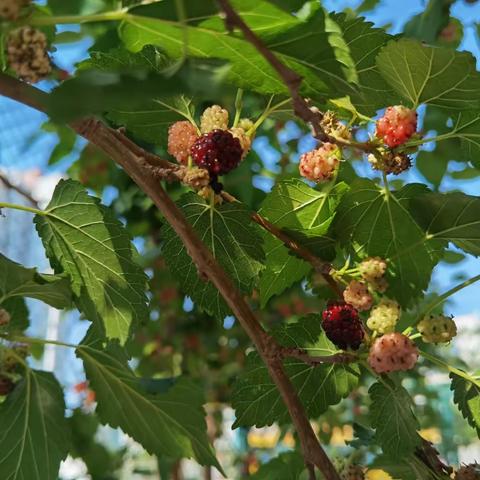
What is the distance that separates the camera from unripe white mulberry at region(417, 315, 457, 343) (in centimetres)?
44

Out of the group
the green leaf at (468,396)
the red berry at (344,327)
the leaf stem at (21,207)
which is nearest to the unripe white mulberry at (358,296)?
the red berry at (344,327)

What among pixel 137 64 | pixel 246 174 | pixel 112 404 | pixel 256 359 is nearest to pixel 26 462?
pixel 112 404

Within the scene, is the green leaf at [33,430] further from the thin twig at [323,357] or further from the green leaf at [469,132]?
the green leaf at [469,132]

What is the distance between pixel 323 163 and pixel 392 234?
0.07 meters

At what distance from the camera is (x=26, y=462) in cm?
51

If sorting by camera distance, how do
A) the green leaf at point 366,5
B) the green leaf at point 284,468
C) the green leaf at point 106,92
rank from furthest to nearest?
the green leaf at point 366,5 < the green leaf at point 284,468 < the green leaf at point 106,92

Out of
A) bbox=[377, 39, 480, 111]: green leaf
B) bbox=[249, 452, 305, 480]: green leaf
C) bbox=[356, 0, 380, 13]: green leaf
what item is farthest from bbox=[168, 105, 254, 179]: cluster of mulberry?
bbox=[356, 0, 380, 13]: green leaf

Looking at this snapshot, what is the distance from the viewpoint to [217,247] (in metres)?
0.50

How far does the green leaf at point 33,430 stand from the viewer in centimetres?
51

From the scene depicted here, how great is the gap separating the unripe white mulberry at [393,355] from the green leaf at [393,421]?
8 centimetres

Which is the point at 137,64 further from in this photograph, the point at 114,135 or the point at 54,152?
the point at 54,152

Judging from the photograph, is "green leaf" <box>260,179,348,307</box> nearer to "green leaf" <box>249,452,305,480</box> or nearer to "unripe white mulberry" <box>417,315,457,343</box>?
"unripe white mulberry" <box>417,315,457,343</box>

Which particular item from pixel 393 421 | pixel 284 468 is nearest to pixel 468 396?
pixel 393 421

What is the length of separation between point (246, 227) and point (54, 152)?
29.3 inches
